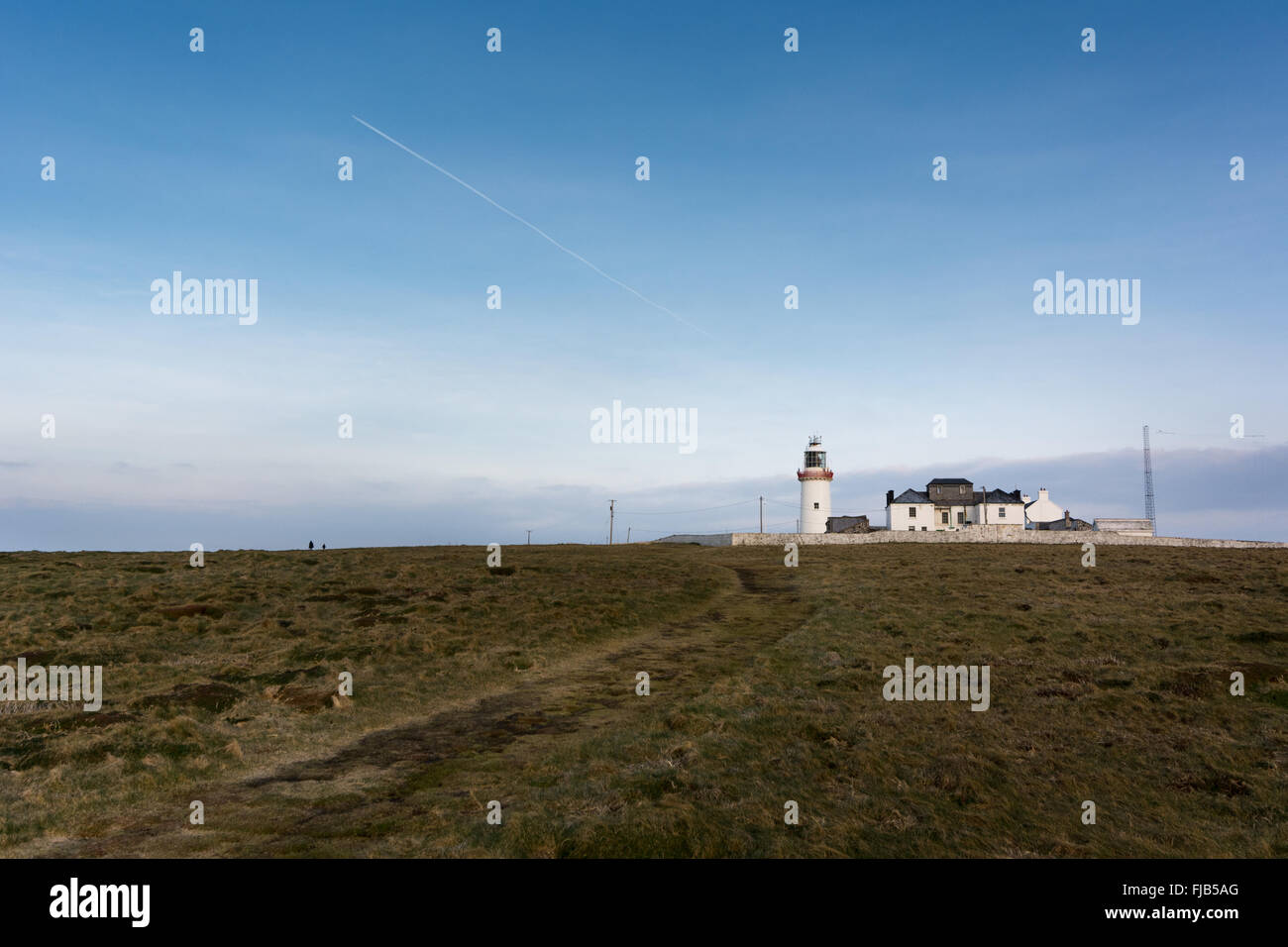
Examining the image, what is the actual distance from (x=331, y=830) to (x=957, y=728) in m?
12.4

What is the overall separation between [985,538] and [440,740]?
7654 cm

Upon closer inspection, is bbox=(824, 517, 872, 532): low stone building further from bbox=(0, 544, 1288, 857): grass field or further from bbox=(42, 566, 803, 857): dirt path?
bbox=(42, 566, 803, 857): dirt path

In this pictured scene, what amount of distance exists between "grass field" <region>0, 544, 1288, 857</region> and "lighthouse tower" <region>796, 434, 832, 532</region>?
58.2 m

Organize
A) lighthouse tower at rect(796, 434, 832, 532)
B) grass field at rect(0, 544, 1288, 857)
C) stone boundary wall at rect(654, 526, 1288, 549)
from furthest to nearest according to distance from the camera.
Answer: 1. lighthouse tower at rect(796, 434, 832, 532)
2. stone boundary wall at rect(654, 526, 1288, 549)
3. grass field at rect(0, 544, 1288, 857)

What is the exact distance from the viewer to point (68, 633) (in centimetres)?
2639

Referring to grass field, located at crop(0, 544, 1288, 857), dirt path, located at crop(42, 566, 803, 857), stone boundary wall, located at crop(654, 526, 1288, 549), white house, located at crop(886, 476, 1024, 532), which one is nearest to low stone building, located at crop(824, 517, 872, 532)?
white house, located at crop(886, 476, 1024, 532)

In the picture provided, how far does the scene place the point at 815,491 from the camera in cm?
9531

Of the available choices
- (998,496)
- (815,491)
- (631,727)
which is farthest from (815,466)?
(631,727)

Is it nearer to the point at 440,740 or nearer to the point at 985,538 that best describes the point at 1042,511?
Answer: the point at 985,538

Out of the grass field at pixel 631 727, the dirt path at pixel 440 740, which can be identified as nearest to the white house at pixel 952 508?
the grass field at pixel 631 727

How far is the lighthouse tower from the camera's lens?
95250 millimetres

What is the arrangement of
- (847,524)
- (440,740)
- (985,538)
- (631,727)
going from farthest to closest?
(847,524) → (985,538) → (631,727) → (440,740)

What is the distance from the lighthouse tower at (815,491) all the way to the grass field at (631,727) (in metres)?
58.2
